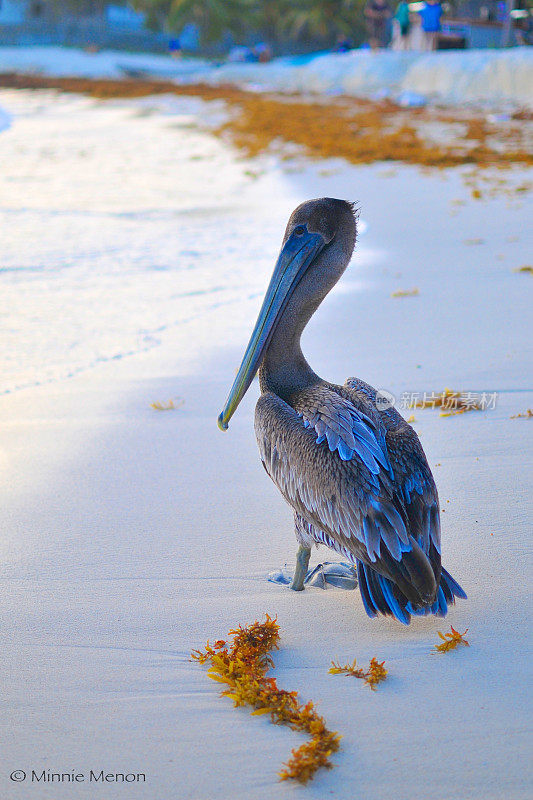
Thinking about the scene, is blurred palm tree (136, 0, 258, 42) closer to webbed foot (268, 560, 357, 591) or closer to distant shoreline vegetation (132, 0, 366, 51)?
distant shoreline vegetation (132, 0, 366, 51)

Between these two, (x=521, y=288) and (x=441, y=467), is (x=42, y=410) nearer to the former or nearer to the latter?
(x=441, y=467)

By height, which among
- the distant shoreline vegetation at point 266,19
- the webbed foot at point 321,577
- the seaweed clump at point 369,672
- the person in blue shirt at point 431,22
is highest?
the distant shoreline vegetation at point 266,19

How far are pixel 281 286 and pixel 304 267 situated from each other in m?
0.10

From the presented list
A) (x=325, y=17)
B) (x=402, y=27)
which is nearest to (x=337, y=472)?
(x=402, y=27)

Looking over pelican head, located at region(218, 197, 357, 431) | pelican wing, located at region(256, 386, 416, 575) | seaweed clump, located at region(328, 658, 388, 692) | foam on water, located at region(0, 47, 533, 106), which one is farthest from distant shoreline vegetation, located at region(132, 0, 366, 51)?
seaweed clump, located at region(328, 658, 388, 692)

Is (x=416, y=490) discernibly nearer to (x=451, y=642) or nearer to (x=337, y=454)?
(x=337, y=454)

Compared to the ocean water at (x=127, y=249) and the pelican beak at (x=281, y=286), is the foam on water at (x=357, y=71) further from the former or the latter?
the pelican beak at (x=281, y=286)

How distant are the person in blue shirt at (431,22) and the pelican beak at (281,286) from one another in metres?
25.5

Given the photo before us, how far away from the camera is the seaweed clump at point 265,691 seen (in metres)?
1.86

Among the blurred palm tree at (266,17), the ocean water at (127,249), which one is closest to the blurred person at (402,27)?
the blurred palm tree at (266,17)

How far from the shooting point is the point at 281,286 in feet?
9.08

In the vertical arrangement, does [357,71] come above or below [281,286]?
above

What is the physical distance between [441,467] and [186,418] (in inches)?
50.4

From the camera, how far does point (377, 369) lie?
4.35m
